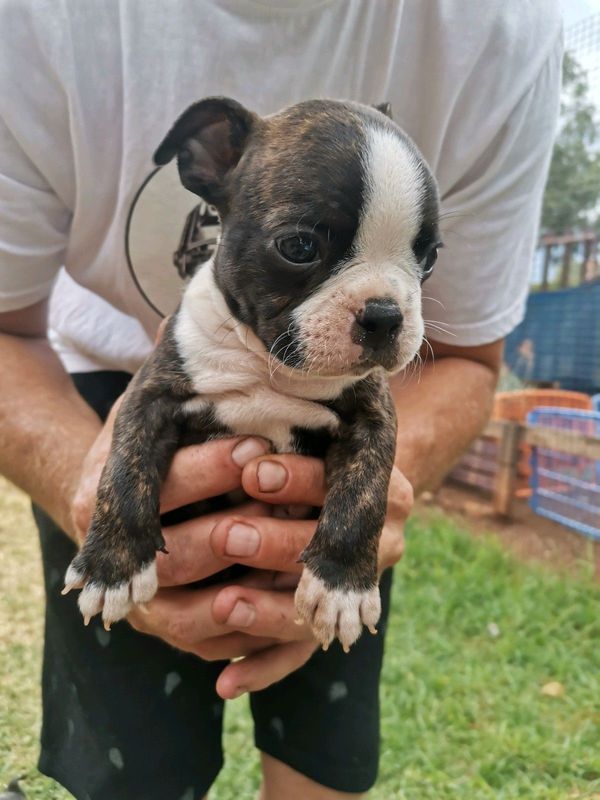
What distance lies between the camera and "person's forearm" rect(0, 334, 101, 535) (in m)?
1.96

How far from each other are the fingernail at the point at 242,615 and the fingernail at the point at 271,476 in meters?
0.25

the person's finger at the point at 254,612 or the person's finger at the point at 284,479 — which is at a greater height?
the person's finger at the point at 284,479

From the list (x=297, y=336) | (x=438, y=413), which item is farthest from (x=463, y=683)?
(x=297, y=336)

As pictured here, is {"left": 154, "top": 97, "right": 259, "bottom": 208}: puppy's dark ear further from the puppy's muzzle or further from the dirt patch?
the dirt patch

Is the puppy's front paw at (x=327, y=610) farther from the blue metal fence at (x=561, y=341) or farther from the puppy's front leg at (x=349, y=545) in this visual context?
the blue metal fence at (x=561, y=341)

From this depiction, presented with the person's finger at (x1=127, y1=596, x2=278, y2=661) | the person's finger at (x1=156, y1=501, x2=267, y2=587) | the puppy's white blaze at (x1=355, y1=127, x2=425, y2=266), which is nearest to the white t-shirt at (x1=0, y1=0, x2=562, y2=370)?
the puppy's white blaze at (x1=355, y1=127, x2=425, y2=266)

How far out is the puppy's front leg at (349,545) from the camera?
4.50ft

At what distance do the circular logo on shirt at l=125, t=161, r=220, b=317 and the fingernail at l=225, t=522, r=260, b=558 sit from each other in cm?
71

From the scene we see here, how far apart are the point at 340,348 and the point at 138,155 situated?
0.88m

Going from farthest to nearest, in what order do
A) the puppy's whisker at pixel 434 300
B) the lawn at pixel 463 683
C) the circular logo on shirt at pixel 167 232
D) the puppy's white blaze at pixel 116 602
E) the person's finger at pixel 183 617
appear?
1. the lawn at pixel 463 683
2. the puppy's whisker at pixel 434 300
3. the circular logo on shirt at pixel 167 232
4. the person's finger at pixel 183 617
5. the puppy's white blaze at pixel 116 602

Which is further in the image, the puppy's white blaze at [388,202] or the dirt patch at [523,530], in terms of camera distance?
the dirt patch at [523,530]

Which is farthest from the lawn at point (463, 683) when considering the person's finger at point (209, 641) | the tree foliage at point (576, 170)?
the tree foliage at point (576, 170)

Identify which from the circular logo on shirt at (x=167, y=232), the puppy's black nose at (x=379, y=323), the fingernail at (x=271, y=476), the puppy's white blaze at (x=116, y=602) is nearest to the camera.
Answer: the puppy's black nose at (x=379, y=323)

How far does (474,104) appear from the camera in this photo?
1954mm
